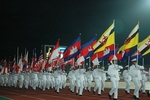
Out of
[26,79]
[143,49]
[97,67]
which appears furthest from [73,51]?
[26,79]

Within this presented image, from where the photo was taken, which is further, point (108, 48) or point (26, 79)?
point (26, 79)

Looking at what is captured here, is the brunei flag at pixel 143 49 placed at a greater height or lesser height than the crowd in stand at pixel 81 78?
greater

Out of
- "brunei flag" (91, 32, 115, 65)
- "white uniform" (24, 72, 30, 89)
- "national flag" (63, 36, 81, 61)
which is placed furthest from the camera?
"white uniform" (24, 72, 30, 89)

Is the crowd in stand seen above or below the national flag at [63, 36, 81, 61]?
below

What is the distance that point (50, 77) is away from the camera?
80.7ft

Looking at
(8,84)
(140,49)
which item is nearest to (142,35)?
(8,84)

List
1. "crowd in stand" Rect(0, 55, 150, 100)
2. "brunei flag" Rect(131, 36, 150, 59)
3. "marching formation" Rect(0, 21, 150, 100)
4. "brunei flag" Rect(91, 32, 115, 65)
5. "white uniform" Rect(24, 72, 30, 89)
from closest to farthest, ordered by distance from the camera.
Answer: "crowd in stand" Rect(0, 55, 150, 100)
"marching formation" Rect(0, 21, 150, 100)
"brunei flag" Rect(91, 32, 115, 65)
"brunei flag" Rect(131, 36, 150, 59)
"white uniform" Rect(24, 72, 30, 89)

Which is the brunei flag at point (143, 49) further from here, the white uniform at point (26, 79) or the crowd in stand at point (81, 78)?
the white uniform at point (26, 79)

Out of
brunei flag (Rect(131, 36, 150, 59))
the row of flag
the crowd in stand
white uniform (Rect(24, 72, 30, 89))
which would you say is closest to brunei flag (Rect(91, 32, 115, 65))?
the row of flag

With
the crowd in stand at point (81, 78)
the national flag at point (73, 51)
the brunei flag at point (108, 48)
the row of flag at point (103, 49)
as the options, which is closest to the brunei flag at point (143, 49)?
the row of flag at point (103, 49)

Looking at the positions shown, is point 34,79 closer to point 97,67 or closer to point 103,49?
point 97,67

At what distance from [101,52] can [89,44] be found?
2.88 m

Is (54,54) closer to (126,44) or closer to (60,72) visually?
(60,72)

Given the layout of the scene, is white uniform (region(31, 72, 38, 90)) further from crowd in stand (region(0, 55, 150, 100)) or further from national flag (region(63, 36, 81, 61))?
national flag (region(63, 36, 81, 61))
